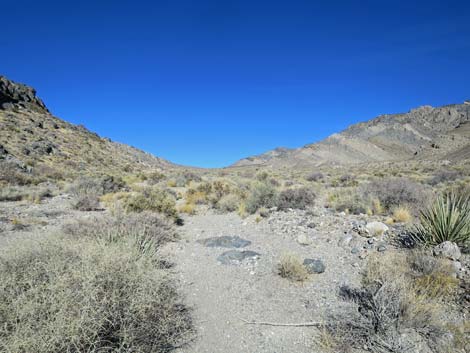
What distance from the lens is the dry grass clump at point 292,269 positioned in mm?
4836

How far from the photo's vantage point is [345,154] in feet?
249

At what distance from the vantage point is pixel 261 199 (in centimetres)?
1116

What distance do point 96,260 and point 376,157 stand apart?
271 ft

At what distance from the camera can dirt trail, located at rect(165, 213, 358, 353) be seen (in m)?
3.30

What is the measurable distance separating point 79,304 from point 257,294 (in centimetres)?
278

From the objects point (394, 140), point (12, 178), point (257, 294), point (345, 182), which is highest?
point (394, 140)

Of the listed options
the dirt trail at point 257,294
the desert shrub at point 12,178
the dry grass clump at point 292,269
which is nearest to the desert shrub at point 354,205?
the dirt trail at point 257,294

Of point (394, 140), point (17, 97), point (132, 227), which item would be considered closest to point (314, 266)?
point (132, 227)

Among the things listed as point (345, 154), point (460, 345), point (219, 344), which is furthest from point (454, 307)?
point (345, 154)

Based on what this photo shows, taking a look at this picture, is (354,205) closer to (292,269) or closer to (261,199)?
(261,199)

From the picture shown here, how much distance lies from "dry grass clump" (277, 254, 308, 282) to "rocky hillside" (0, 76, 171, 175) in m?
20.3

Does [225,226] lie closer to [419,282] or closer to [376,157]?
[419,282]

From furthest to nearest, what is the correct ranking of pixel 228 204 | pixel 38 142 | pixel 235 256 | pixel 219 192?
pixel 38 142, pixel 219 192, pixel 228 204, pixel 235 256

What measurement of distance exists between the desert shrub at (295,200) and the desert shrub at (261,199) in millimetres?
314
